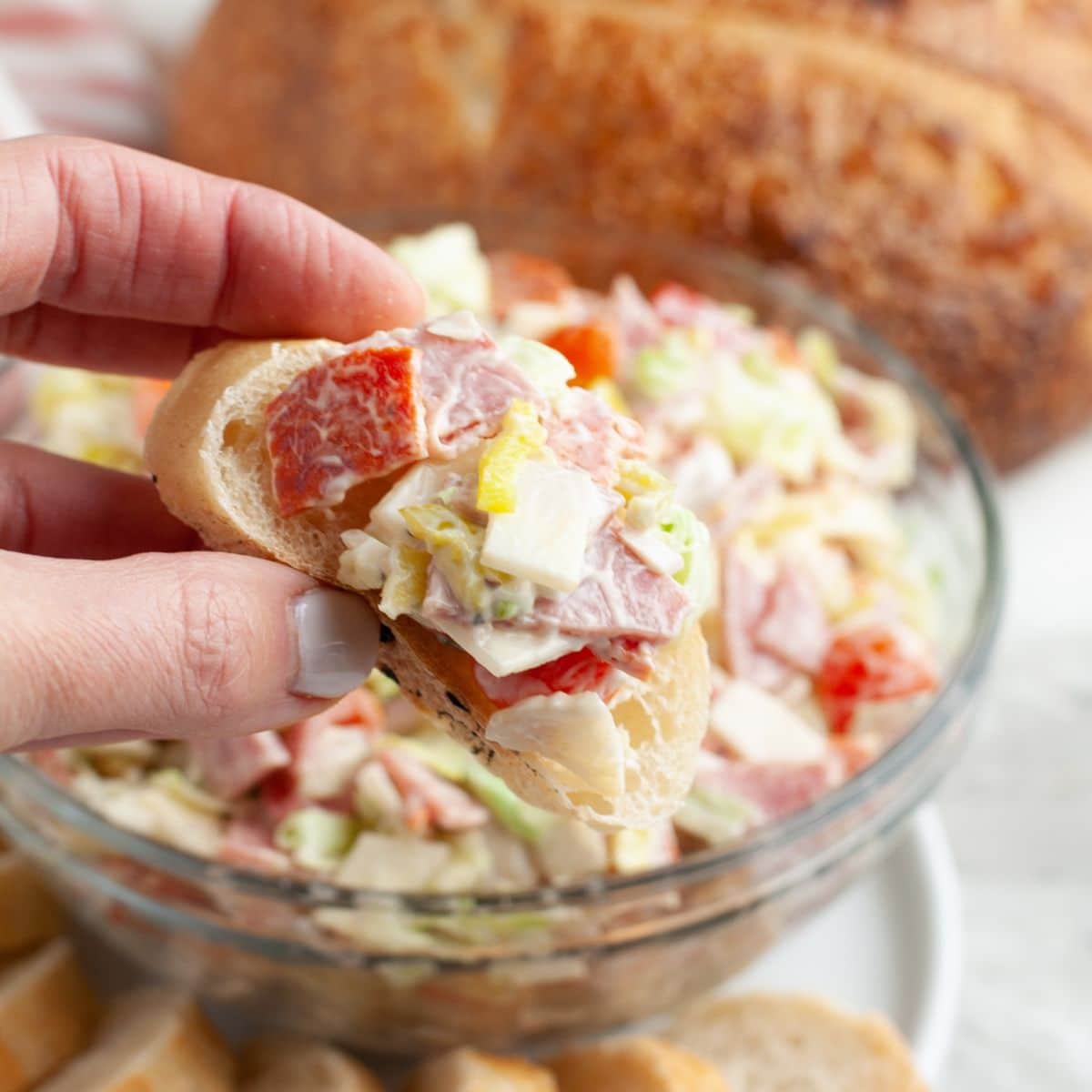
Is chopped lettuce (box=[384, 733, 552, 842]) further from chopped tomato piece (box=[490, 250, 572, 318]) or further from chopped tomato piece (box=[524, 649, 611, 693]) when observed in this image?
chopped tomato piece (box=[490, 250, 572, 318])

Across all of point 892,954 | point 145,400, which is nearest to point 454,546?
point 145,400

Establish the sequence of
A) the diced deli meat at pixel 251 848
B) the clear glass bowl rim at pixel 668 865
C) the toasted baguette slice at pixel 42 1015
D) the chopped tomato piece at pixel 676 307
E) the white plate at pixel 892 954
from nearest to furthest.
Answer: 1. the clear glass bowl rim at pixel 668 865
2. the diced deli meat at pixel 251 848
3. the toasted baguette slice at pixel 42 1015
4. the white plate at pixel 892 954
5. the chopped tomato piece at pixel 676 307

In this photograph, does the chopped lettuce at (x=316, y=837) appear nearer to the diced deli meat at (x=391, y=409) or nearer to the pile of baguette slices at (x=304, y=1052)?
the pile of baguette slices at (x=304, y=1052)

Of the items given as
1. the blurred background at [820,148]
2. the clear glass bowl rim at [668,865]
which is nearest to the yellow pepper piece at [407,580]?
the clear glass bowl rim at [668,865]

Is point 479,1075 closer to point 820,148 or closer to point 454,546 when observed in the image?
point 454,546

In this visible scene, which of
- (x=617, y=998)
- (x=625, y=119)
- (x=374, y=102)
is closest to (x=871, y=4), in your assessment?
(x=625, y=119)
